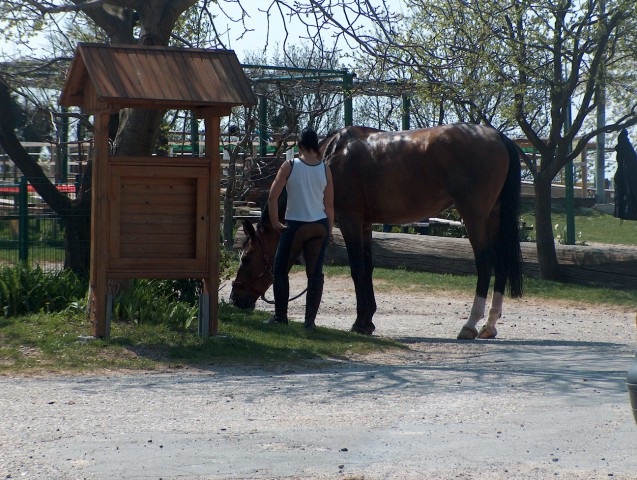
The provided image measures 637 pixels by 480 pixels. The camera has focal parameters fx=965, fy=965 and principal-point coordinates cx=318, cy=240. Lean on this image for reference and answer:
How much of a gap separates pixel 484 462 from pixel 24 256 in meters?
9.05

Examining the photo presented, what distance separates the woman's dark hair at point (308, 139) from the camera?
31.4 ft

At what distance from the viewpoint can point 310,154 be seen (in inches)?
381

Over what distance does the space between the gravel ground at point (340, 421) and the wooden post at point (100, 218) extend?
1325 mm

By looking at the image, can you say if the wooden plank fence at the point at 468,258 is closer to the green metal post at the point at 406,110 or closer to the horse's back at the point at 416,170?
the green metal post at the point at 406,110

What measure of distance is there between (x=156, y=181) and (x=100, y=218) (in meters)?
0.66

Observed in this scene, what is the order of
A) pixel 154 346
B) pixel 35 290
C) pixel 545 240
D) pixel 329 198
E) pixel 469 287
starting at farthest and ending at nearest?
pixel 545 240
pixel 469 287
pixel 35 290
pixel 329 198
pixel 154 346

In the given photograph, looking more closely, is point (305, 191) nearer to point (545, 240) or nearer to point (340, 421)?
point (340, 421)

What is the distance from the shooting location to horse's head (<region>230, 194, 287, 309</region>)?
35.7 ft

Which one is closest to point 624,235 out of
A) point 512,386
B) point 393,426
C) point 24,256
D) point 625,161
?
point 625,161

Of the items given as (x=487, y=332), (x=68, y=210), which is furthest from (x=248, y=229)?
(x=487, y=332)

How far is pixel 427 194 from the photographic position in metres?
10.9

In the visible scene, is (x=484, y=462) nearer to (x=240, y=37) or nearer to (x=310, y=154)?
(x=310, y=154)

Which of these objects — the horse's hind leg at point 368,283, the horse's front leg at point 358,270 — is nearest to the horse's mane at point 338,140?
the horse's front leg at point 358,270

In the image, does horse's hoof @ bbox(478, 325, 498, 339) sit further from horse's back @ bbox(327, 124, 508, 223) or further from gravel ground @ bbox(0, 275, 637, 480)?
gravel ground @ bbox(0, 275, 637, 480)
